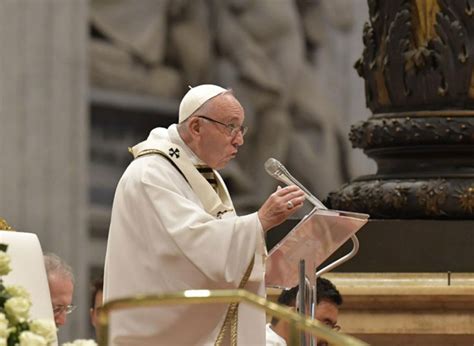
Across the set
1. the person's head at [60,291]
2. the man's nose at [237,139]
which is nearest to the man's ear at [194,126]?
the man's nose at [237,139]

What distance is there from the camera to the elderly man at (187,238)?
8.85 metres

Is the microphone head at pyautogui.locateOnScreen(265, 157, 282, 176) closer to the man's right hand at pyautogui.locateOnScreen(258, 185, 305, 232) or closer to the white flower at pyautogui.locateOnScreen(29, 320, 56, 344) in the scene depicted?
the man's right hand at pyautogui.locateOnScreen(258, 185, 305, 232)

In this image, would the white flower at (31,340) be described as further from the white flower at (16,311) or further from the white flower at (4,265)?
the white flower at (4,265)

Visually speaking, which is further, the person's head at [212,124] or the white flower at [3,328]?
the person's head at [212,124]

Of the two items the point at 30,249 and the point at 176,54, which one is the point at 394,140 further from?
the point at 176,54

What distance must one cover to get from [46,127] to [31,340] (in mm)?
11615

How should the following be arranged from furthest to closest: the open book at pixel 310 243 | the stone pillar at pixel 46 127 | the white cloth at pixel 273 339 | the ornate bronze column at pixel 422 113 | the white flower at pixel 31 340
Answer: the stone pillar at pixel 46 127
the ornate bronze column at pixel 422 113
the white cloth at pixel 273 339
the open book at pixel 310 243
the white flower at pixel 31 340

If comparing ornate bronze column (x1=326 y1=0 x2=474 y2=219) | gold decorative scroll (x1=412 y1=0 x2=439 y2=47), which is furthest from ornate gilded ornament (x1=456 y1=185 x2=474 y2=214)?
gold decorative scroll (x1=412 y1=0 x2=439 y2=47)

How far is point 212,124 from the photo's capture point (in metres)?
9.07

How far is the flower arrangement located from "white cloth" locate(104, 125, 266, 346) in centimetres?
204

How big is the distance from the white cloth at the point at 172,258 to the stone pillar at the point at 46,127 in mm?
8504

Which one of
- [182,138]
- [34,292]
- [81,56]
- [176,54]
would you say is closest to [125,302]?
[34,292]

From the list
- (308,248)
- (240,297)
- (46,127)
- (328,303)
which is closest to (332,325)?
(328,303)

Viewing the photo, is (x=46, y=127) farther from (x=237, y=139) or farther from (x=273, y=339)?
(x=237, y=139)
